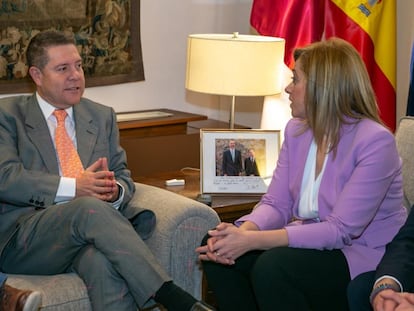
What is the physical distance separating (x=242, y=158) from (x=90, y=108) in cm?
62

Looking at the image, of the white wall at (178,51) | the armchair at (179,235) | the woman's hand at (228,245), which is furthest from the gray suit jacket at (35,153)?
the white wall at (178,51)

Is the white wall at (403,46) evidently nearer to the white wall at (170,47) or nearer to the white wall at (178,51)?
the white wall at (178,51)

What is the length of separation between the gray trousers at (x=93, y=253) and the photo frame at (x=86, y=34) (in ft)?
3.22

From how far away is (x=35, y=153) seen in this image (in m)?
3.03

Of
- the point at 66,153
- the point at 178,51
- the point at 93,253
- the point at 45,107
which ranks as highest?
the point at 178,51

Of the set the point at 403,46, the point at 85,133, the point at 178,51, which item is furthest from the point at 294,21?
the point at 85,133

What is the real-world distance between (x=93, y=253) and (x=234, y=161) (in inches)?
31.1

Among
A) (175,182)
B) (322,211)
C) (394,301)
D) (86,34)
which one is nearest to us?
(394,301)

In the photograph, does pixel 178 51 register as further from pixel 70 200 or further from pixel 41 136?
pixel 70 200

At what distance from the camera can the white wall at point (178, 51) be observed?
13.0 ft

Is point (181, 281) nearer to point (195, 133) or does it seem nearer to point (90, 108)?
point (90, 108)

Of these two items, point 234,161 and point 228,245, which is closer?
point 228,245

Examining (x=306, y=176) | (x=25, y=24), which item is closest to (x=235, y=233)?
(x=306, y=176)

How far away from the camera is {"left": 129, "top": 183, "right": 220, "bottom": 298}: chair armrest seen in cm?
292
